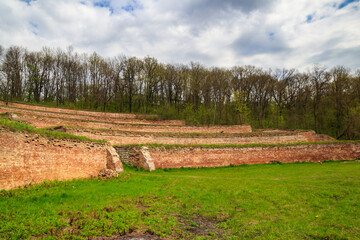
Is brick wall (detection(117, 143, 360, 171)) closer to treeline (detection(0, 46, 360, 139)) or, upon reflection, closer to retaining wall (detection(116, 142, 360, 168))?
retaining wall (detection(116, 142, 360, 168))

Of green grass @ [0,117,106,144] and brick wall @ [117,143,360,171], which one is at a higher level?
green grass @ [0,117,106,144]

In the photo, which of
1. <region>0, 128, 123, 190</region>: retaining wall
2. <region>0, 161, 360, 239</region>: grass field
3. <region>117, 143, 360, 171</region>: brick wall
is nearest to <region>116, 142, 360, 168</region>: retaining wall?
<region>117, 143, 360, 171</region>: brick wall

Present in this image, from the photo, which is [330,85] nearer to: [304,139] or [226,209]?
[304,139]

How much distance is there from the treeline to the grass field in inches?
1063

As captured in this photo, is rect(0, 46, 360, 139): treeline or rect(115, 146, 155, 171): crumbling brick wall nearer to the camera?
rect(115, 146, 155, 171): crumbling brick wall

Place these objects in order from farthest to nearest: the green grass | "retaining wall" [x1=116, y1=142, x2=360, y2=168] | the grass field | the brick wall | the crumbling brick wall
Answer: the brick wall → "retaining wall" [x1=116, y1=142, x2=360, y2=168] → the crumbling brick wall → the green grass → the grass field

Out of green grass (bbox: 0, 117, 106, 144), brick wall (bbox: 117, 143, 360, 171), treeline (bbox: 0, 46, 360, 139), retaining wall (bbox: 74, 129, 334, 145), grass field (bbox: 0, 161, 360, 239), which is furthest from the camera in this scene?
treeline (bbox: 0, 46, 360, 139)

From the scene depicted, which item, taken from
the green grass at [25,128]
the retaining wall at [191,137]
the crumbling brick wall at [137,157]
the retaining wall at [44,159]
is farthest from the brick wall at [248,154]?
the green grass at [25,128]

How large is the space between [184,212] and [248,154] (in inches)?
617

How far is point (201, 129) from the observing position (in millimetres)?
30594

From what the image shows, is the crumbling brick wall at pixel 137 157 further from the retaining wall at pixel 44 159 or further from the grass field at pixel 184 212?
the grass field at pixel 184 212

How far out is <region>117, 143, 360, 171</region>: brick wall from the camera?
733 inches

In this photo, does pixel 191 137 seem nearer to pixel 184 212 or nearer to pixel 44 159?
pixel 44 159

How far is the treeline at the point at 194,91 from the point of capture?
37.8m
